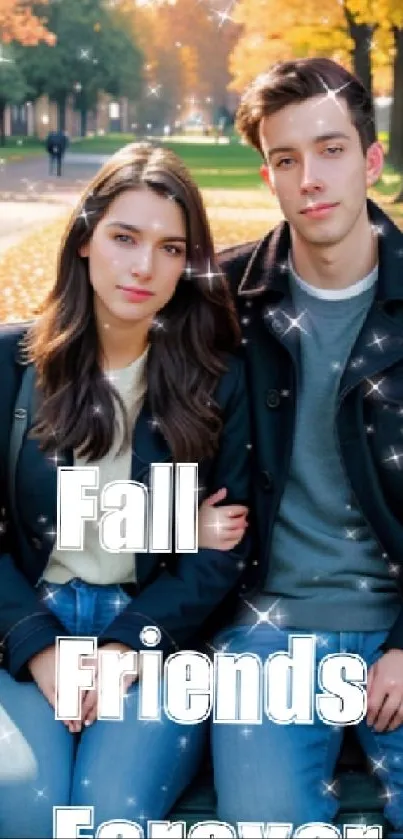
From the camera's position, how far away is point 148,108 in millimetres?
1965

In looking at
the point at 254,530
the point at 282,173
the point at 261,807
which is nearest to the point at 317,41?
the point at 282,173

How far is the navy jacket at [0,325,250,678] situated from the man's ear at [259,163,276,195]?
0.28 metres

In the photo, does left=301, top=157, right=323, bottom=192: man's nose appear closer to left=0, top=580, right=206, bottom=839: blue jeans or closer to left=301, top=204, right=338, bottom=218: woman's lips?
left=301, top=204, right=338, bottom=218: woman's lips

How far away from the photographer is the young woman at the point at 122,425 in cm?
169

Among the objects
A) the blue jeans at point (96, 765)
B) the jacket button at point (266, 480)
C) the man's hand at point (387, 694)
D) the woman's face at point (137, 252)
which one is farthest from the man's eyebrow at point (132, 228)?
the man's hand at point (387, 694)

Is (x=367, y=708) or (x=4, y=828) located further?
(x=367, y=708)

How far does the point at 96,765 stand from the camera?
1.61 m

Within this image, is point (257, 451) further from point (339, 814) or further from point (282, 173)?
point (339, 814)

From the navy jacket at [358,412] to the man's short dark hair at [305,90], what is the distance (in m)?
0.20

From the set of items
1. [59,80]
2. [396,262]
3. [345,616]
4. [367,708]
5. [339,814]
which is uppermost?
[59,80]

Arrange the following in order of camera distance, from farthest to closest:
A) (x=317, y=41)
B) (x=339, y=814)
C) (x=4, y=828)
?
(x=317, y=41) < (x=339, y=814) < (x=4, y=828)

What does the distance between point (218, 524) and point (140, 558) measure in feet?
0.42

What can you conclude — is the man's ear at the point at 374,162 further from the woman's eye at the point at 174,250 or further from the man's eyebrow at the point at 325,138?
the woman's eye at the point at 174,250

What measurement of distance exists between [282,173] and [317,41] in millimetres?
281
